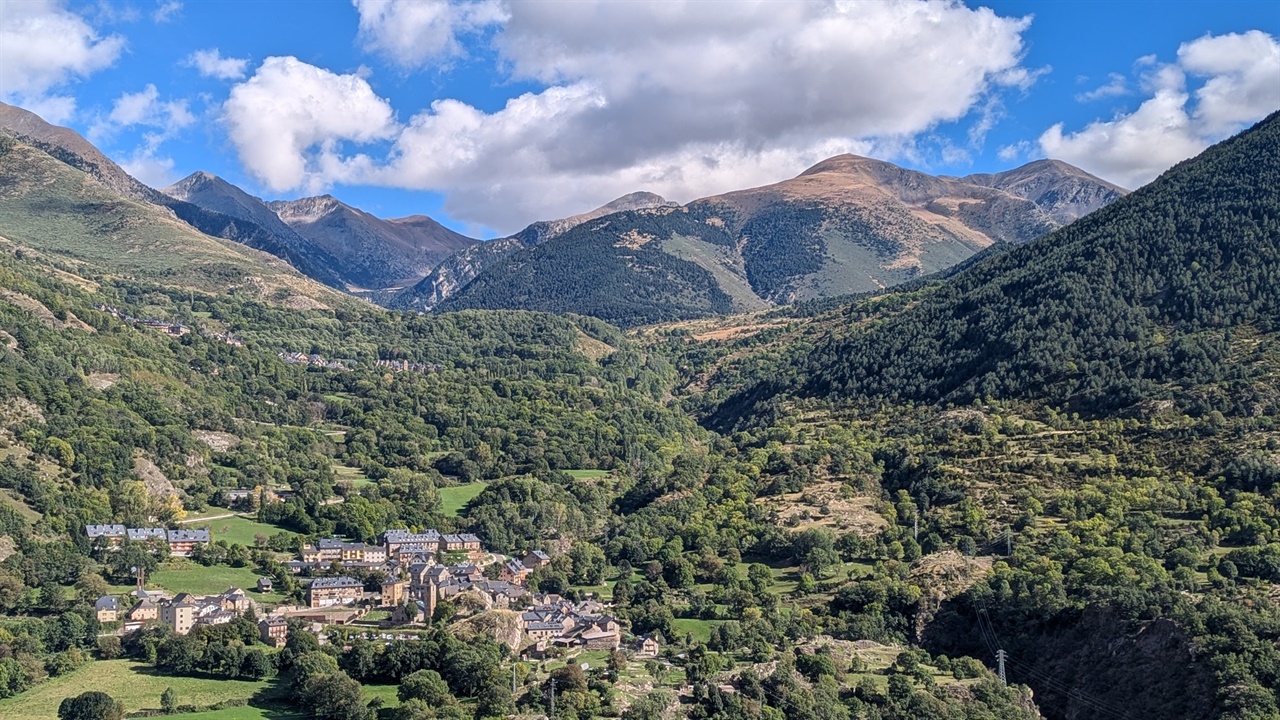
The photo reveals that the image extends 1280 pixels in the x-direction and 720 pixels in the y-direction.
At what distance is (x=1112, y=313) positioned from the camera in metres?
128

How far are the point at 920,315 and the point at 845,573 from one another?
8091 cm

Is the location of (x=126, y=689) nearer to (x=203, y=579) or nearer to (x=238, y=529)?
(x=203, y=579)

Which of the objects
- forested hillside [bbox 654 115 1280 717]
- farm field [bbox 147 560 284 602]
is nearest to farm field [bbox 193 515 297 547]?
farm field [bbox 147 560 284 602]

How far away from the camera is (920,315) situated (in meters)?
160

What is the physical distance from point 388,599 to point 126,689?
21974 mm

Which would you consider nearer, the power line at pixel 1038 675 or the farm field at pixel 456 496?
the power line at pixel 1038 675

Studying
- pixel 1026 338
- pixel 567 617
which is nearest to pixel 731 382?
pixel 1026 338

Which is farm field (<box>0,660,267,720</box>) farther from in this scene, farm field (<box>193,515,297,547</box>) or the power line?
the power line

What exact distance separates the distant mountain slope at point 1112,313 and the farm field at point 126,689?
8310 centimetres

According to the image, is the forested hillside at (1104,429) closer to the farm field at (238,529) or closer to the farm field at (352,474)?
the farm field at (352,474)

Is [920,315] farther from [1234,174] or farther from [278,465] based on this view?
[278,465]

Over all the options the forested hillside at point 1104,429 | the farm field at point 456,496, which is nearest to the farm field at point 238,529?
the farm field at point 456,496

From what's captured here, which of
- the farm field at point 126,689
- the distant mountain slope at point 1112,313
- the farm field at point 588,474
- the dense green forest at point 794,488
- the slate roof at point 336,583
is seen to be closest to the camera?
the farm field at point 126,689

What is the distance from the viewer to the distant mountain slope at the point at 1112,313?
373 feet
